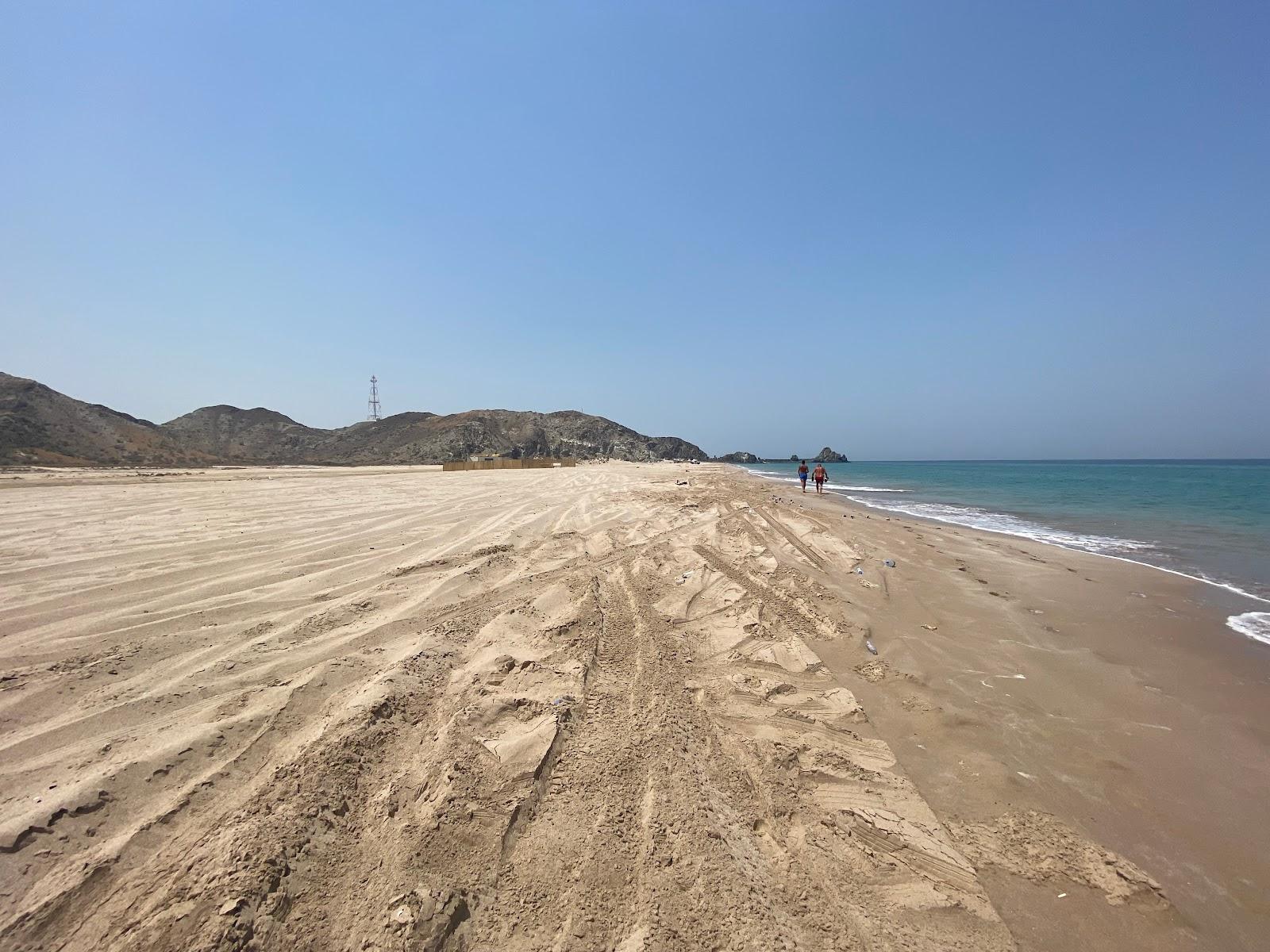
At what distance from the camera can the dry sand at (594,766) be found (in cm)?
189

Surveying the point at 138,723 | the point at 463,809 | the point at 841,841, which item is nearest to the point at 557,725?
the point at 463,809

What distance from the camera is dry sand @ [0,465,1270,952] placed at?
189 cm

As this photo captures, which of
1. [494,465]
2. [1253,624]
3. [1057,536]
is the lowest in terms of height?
[1253,624]

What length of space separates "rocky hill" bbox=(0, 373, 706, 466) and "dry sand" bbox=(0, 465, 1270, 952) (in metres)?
45.6

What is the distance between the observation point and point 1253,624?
6.08 metres

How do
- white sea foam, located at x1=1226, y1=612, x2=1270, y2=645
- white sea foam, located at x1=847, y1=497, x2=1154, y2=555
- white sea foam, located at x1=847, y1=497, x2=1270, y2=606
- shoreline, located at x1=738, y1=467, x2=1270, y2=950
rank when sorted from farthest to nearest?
1. white sea foam, located at x1=847, y1=497, x2=1154, y2=555
2. white sea foam, located at x1=847, y1=497, x2=1270, y2=606
3. white sea foam, located at x1=1226, y1=612, x2=1270, y2=645
4. shoreline, located at x1=738, y1=467, x2=1270, y2=950

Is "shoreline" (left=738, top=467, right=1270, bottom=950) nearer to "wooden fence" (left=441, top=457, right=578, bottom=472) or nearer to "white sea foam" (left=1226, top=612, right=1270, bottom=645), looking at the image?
"white sea foam" (left=1226, top=612, right=1270, bottom=645)

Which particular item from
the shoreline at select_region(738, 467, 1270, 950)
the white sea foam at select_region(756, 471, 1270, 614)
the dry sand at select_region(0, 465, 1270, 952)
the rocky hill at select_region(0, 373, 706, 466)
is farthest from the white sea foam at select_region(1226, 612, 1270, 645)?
the rocky hill at select_region(0, 373, 706, 466)

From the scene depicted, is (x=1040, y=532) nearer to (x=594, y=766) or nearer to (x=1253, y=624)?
(x=1253, y=624)

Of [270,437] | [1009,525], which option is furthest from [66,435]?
[1009,525]

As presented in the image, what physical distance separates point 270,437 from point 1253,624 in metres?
83.8

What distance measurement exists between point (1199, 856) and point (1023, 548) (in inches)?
391

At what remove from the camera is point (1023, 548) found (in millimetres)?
10617

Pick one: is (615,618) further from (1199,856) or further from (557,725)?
(1199,856)
